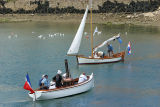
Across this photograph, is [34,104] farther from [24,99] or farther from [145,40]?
[145,40]

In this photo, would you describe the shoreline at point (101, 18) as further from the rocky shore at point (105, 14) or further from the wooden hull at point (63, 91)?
the wooden hull at point (63, 91)

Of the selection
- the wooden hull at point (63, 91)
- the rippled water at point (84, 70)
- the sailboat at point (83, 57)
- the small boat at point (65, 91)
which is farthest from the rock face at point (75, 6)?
the wooden hull at point (63, 91)

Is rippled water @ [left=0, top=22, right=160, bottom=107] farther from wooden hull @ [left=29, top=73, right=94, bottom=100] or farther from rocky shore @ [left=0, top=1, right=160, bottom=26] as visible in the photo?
rocky shore @ [left=0, top=1, right=160, bottom=26]

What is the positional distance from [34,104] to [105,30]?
172ft

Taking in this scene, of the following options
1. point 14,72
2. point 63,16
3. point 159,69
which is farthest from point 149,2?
point 14,72

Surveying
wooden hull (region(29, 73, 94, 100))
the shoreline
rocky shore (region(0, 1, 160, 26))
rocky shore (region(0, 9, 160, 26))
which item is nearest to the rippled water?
wooden hull (region(29, 73, 94, 100))

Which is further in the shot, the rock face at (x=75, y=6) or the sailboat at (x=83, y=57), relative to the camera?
the rock face at (x=75, y=6)

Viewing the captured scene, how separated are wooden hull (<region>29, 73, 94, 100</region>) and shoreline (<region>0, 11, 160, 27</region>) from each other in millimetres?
62530

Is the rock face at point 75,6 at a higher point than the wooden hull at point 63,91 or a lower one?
higher

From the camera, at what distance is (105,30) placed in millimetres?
80875

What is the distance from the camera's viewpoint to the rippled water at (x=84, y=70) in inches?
1252

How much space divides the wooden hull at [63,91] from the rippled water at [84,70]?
47cm

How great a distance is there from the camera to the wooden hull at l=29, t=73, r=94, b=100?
98.9 feet

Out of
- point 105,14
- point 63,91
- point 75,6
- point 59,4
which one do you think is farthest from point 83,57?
point 59,4
